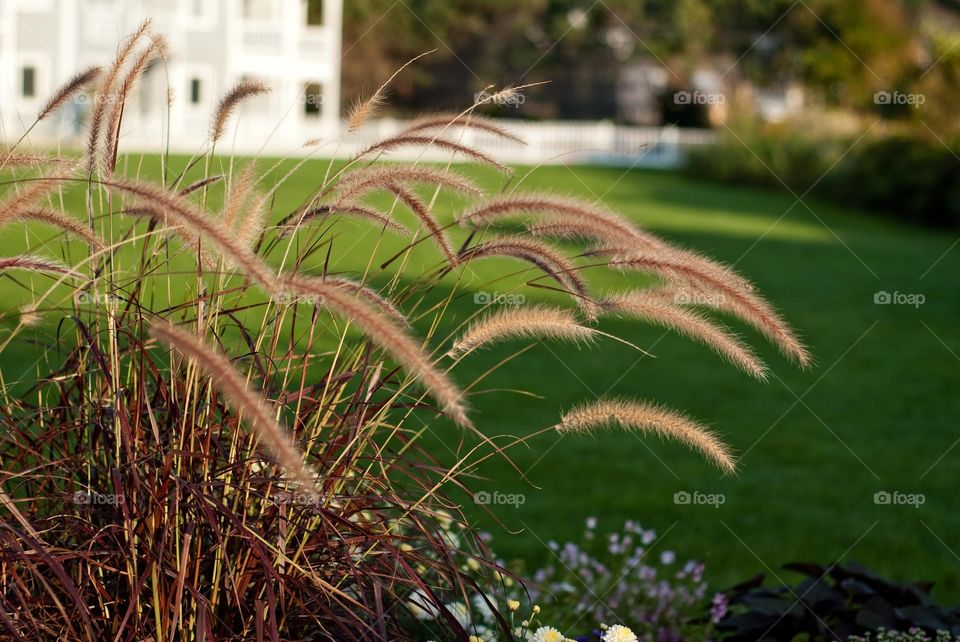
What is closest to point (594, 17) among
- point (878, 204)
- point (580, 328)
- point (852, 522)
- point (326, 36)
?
point (326, 36)

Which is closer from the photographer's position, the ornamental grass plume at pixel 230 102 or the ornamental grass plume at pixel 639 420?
the ornamental grass plume at pixel 639 420

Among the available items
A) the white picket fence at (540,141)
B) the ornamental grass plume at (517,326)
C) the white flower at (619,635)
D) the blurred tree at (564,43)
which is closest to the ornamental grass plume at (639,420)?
the ornamental grass plume at (517,326)

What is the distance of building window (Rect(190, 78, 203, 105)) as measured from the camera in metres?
30.2

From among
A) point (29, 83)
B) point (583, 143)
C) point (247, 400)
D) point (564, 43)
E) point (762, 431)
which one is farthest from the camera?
point (564, 43)

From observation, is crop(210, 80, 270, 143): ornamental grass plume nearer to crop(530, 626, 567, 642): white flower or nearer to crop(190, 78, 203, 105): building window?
crop(530, 626, 567, 642): white flower

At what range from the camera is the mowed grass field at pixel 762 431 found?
179 inches

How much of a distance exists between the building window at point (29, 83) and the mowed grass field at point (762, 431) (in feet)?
62.6

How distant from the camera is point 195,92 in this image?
30.4m

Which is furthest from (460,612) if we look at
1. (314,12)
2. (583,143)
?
(314,12)

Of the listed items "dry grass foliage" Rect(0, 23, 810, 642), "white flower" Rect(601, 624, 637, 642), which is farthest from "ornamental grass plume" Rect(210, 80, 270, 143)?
"white flower" Rect(601, 624, 637, 642)

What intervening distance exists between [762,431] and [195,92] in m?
26.8

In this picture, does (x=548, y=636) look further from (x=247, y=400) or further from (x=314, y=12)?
(x=314, y=12)

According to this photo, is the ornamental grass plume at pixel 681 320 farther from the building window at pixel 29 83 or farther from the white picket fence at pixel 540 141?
the building window at pixel 29 83

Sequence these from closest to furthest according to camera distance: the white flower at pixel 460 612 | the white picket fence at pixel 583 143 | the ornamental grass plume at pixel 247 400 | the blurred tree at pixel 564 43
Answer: the ornamental grass plume at pixel 247 400, the white flower at pixel 460 612, the white picket fence at pixel 583 143, the blurred tree at pixel 564 43
